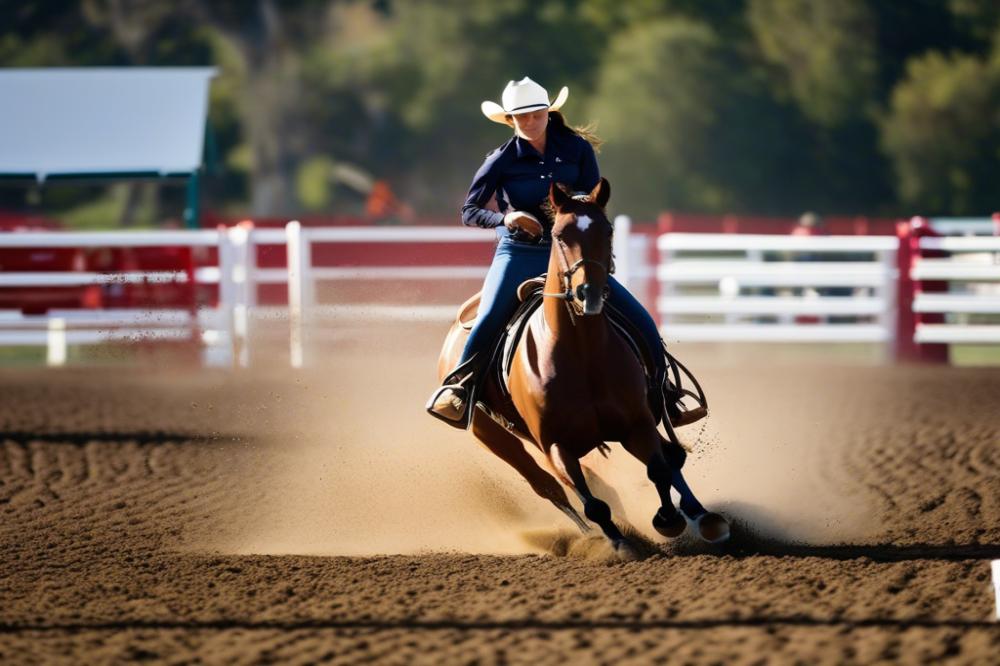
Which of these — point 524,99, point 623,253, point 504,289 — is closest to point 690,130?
point 623,253

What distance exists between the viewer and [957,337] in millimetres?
15195

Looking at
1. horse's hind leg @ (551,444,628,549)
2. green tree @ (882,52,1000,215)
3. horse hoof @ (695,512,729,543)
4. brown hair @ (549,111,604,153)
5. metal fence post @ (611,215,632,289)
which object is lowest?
horse hoof @ (695,512,729,543)

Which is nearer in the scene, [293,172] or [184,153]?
[184,153]

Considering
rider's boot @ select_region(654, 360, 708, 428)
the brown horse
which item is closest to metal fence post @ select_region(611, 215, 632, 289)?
rider's boot @ select_region(654, 360, 708, 428)

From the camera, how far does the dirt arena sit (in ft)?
16.1

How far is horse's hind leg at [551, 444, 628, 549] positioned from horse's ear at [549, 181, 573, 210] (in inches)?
43.2

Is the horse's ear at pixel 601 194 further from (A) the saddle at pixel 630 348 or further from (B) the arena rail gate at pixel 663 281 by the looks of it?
(B) the arena rail gate at pixel 663 281

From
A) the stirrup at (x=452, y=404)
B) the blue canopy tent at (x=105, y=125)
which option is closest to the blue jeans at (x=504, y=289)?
the stirrup at (x=452, y=404)

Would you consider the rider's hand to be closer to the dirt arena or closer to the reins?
the reins

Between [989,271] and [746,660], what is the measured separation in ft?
38.3

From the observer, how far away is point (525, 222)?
659 centimetres

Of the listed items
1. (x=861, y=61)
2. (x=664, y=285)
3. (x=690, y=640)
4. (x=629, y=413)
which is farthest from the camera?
(x=861, y=61)

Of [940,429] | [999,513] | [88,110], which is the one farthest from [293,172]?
[999,513]

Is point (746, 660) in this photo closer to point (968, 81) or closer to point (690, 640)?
point (690, 640)
